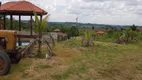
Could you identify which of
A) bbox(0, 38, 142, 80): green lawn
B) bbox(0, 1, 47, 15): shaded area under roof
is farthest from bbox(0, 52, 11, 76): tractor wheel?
bbox(0, 1, 47, 15): shaded area under roof

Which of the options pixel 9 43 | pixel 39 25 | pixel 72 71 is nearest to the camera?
pixel 72 71

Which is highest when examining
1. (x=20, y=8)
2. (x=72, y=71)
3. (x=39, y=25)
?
(x=20, y=8)

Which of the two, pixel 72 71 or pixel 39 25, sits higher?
pixel 39 25

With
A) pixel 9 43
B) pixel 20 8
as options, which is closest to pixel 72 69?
pixel 9 43

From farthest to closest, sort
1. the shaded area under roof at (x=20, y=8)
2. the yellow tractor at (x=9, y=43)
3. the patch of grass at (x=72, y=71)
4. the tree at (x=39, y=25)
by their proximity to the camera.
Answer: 1. the shaded area under roof at (x=20, y=8)
2. the tree at (x=39, y=25)
3. the yellow tractor at (x=9, y=43)
4. the patch of grass at (x=72, y=71)

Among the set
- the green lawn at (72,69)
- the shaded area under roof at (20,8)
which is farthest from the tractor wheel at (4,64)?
the shaded area under roof at (20,8)

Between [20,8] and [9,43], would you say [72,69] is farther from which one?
[20,8]

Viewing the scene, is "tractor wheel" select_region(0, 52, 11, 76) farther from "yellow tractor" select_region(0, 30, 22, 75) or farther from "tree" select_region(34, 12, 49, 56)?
"tree" select_region(34, 12, 49, 56)

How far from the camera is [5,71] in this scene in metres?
9.42

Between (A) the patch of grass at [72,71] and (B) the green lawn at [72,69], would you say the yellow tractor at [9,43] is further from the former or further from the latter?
(A) the patch of grass at [72,71]

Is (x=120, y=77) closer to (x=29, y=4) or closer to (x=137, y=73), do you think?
(x=137, y=73)

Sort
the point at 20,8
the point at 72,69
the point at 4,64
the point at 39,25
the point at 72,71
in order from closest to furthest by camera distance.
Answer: the point at 4,64 < the point at 72,71 < the point at 72,69 < the point at 39,25 < the point at 20,8

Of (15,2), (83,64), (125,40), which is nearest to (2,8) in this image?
(15,2)

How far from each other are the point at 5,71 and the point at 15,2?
24.9 feet
